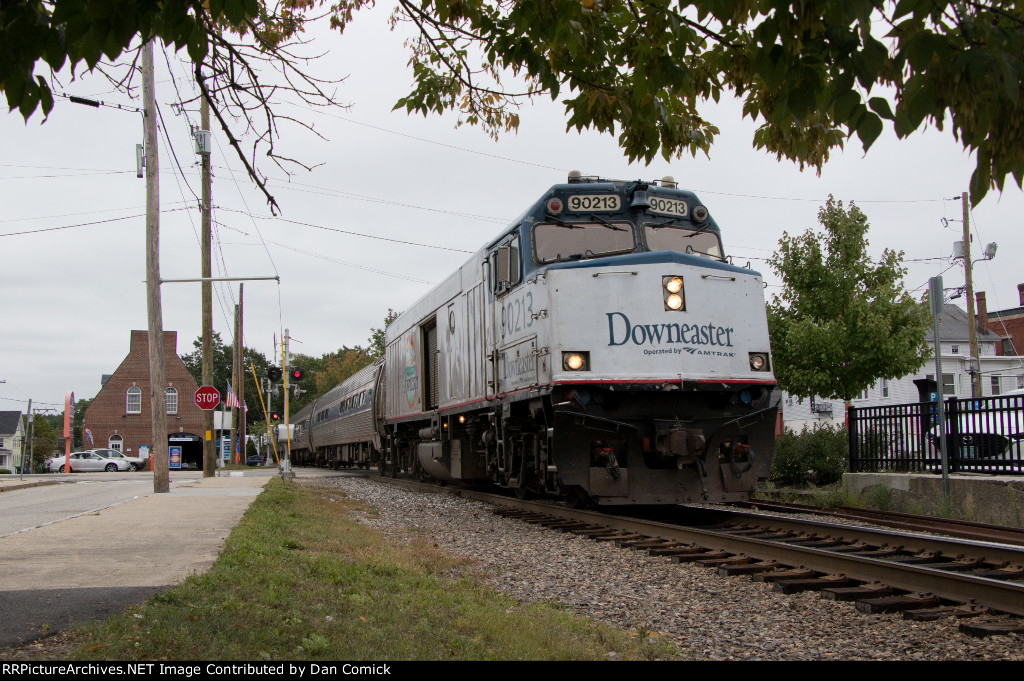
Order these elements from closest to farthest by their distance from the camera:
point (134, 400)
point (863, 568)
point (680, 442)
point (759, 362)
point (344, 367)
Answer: point (863, 568) < point (680, 442) < point (759, 362) < point (134, 400) < point (344, 367)

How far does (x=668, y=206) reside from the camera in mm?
10750

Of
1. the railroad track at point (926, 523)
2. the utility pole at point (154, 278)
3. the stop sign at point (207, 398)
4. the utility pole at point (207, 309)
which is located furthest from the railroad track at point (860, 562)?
the utility pole at point (207, 309)

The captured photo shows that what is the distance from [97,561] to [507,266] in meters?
6.01

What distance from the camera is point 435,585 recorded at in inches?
250

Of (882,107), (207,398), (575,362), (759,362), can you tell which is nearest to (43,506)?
(207,398)

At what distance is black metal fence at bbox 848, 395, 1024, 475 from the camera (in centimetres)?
1092

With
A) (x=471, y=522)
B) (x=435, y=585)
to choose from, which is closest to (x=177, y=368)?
(x=471, y=522)

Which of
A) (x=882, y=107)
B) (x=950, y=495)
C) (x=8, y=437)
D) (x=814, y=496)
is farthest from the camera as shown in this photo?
(x=8, y=437)

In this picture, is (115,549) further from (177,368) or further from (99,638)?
(177,368)

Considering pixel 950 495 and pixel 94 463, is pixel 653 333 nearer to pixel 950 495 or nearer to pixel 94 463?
pixel 950 495

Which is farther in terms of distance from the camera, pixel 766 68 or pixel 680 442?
pixel 680 442

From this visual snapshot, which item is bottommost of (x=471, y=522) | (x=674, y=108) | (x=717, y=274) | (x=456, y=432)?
(x=471, y=522)

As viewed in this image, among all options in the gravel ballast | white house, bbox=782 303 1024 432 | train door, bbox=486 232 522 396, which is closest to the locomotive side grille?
train door, bbox=486 232 522 396

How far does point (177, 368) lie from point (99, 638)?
58939mm
